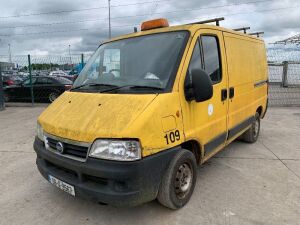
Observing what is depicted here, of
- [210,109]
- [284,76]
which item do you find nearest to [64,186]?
[210,109]

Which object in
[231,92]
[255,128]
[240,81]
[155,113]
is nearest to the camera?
[155,113]

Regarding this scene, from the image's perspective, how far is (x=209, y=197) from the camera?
383 centimetres

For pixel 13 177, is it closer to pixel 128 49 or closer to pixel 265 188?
pixel 128 49

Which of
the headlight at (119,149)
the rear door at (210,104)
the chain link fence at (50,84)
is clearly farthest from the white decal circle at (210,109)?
the chain link fence at (50,84)

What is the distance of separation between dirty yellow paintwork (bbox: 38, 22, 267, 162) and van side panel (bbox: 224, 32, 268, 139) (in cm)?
2

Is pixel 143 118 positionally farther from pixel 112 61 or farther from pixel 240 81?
pixel 240 81

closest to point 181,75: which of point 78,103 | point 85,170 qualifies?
point 78,103

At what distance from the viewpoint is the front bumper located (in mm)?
2801

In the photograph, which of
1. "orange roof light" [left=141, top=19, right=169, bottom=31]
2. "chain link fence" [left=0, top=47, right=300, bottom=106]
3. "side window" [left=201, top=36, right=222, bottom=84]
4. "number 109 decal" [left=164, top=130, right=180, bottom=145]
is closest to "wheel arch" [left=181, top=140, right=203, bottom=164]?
"number 109 decal" [left=164, top=130, right=180, bottom=145]

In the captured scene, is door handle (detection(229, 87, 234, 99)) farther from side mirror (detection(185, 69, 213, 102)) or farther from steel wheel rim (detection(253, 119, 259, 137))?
steel wheel rim (detection(253, 119, 259, 137))

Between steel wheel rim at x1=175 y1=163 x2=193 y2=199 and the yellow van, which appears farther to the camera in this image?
steel wheel rim at x1=175 y1=163 x2=193 y2=199

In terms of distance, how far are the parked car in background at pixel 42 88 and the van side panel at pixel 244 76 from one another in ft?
30.1

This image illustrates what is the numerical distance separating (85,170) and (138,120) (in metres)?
0.75

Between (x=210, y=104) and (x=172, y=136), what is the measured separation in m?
1.00
